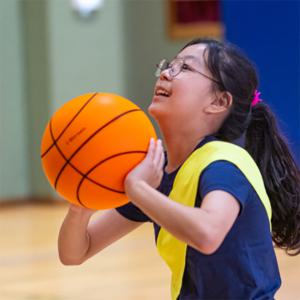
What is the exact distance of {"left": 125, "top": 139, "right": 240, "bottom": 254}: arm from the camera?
180cm

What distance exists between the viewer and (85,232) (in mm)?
2365

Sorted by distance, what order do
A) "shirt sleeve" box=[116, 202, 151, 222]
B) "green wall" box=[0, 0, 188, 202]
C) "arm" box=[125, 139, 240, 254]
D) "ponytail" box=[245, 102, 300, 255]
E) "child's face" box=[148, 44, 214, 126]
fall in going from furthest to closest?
"green wall" box=[0, 0, 188, 202] → "shirt sleeve" box=[116, 202, 151, 222] → "ponytail" box=[245, 102, 300, 255] → "child's face" box=[148, 44, 214, 126] → "arm" box=[125, 139, 240, 254]

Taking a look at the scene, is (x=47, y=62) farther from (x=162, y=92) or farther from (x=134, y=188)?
(x=134, y=188)

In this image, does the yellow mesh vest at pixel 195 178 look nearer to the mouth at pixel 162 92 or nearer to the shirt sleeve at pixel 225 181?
the shirt sleeve at pixel 225 181

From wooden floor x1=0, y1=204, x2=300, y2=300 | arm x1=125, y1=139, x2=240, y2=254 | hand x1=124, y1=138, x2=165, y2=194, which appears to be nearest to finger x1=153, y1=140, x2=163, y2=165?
hand x1=124, y1=138, x2=165, y2=194

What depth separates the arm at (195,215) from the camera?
1.80 metres

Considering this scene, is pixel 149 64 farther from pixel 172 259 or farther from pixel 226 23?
pixel 172 259

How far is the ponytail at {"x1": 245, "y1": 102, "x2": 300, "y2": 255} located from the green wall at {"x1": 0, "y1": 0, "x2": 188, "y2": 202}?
231 inches

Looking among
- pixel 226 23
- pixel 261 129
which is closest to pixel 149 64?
pixel 226 23

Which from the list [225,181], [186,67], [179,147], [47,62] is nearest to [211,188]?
[225,181]

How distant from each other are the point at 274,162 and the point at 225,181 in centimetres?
41

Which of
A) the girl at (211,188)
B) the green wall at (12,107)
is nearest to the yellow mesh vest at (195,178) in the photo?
the girl at (211,188)

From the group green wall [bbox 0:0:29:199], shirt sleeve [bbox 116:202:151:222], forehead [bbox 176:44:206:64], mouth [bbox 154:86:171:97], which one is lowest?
green wall [bbox 0:0:29:199]

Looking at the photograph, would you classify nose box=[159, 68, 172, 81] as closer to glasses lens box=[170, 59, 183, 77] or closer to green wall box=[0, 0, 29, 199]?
glasses lens box=[170, 59, 183, 77]
